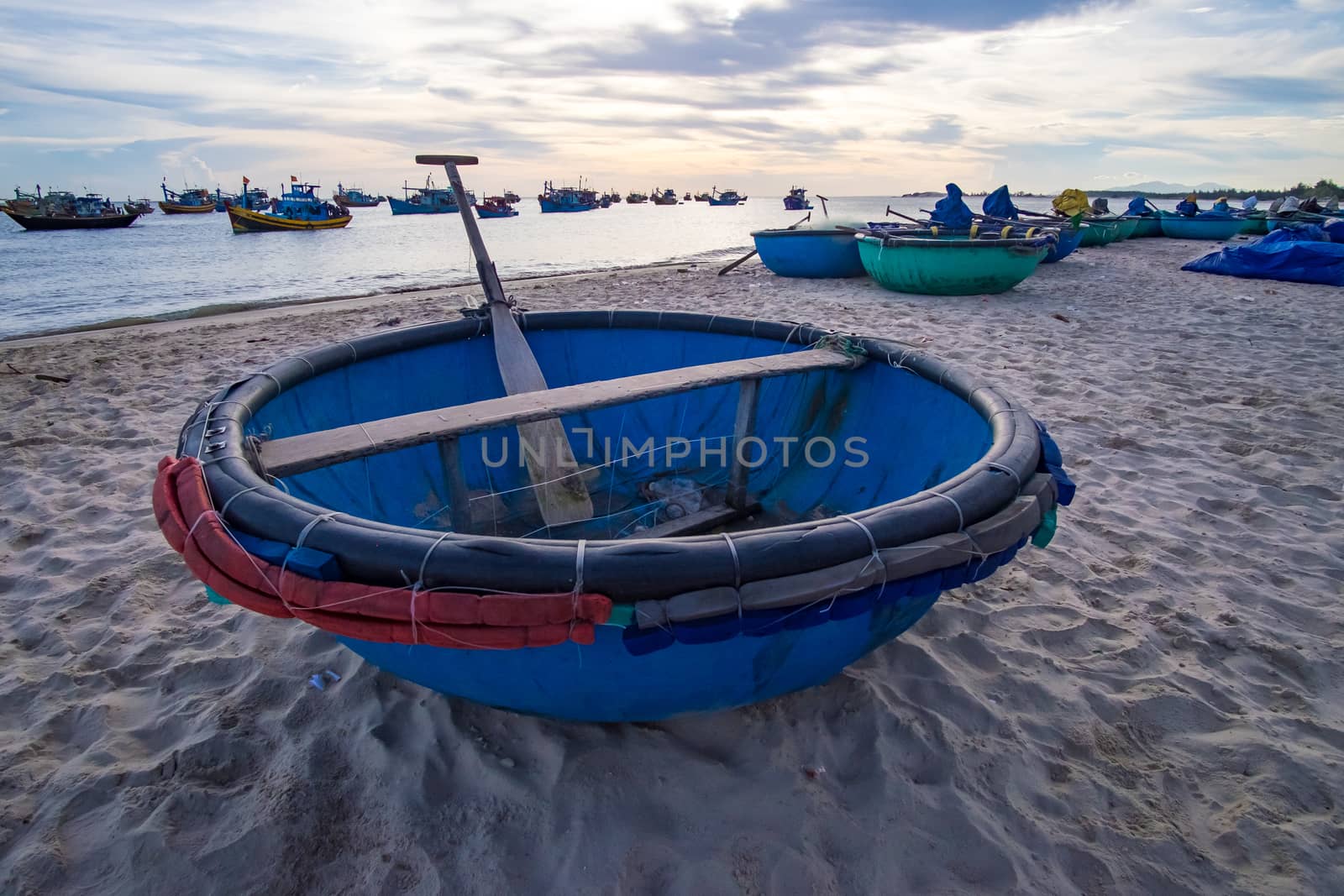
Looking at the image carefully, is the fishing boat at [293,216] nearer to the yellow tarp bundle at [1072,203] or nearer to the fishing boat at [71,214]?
the fishing boat at [71,214]

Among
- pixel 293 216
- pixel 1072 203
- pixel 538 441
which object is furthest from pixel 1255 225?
pixel 293 216

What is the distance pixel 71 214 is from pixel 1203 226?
6461 centimetres

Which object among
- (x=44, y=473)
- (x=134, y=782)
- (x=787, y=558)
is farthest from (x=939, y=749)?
(x=44, y=473)

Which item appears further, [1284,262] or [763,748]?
[1284,262]

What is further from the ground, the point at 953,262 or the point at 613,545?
the point at 953,262

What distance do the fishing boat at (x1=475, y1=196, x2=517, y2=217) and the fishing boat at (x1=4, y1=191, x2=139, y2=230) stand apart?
1088 inches

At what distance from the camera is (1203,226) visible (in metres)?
20.7

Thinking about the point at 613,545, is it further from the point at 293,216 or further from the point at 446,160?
the point at 293,216

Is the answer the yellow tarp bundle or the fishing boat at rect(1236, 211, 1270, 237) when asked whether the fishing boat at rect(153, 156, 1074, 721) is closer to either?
the yellow tarp bundle

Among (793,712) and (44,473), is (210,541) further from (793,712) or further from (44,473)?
(44,473)

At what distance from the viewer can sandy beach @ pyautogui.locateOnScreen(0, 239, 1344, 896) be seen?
5.05 feet

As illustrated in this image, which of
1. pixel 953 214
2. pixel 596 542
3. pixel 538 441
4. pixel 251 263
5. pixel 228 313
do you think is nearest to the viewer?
pixel 596 542

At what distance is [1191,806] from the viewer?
1705mm

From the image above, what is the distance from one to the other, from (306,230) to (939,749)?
149ft
